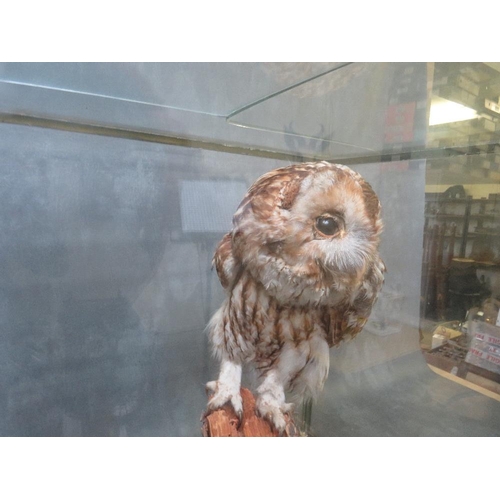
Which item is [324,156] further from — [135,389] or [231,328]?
[135,389]

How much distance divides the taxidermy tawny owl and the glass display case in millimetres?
137

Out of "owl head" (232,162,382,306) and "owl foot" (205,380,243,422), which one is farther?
"owl foot" (205,380,243,422)

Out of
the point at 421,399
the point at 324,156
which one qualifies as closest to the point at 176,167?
the point at 324,156

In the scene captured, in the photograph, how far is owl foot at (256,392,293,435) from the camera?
86 cm

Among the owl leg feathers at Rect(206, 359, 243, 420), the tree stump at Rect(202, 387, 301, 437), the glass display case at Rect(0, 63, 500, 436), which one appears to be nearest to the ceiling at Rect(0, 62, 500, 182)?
the glass display case at Rect(0, 63, 500, 436)

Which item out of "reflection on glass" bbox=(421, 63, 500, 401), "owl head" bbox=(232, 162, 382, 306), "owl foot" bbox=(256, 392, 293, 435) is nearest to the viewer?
"owl head" bbox=(232, 162, 382, 306)

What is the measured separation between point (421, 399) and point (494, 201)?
25.7 inches

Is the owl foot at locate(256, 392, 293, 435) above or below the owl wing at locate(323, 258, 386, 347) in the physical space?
below

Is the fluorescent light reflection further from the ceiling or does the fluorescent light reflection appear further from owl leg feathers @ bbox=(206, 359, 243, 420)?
owl leg feathers @ bbox=(206, 359, 243, 420)

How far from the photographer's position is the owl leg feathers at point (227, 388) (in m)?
0.88

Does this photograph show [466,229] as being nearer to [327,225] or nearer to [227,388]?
[327,225]

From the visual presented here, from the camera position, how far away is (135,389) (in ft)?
3.47

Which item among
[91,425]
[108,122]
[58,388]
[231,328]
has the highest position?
[108,122]

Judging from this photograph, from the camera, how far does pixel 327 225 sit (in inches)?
29.8
